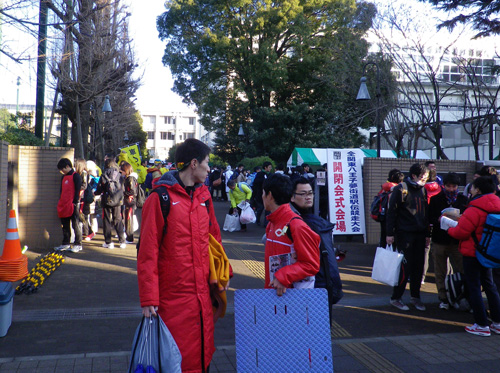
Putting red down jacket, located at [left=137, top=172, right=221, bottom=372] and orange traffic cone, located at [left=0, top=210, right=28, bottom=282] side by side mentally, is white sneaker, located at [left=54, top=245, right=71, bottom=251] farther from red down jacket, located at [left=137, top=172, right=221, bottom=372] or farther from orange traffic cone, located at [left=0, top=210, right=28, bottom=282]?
red down jacket, located at [left=137, top=172, right=221, bottom=372]

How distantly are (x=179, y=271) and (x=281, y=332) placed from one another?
0.74m

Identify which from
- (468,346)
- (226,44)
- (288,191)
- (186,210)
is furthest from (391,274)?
(226,44)

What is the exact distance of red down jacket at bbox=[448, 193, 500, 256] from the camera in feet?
16.9

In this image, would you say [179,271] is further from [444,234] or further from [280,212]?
[444,234]

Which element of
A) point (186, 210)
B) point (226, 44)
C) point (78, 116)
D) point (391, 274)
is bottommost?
point (391, 274)

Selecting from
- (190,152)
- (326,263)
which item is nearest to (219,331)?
(326,263)

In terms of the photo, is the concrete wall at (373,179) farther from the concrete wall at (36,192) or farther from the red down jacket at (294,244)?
the red down jacket at (294,244)

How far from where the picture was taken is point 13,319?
5574 millimetres

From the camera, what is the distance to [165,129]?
104 meters

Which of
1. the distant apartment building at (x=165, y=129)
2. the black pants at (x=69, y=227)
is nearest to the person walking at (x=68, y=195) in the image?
the black pants at (x=69, y=227)

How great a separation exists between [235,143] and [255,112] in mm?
4518

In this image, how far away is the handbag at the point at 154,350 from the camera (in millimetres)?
2785

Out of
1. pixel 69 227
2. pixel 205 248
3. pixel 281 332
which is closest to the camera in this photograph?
pixel 281 332

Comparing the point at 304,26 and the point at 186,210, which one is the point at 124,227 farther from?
the point at 304,26
